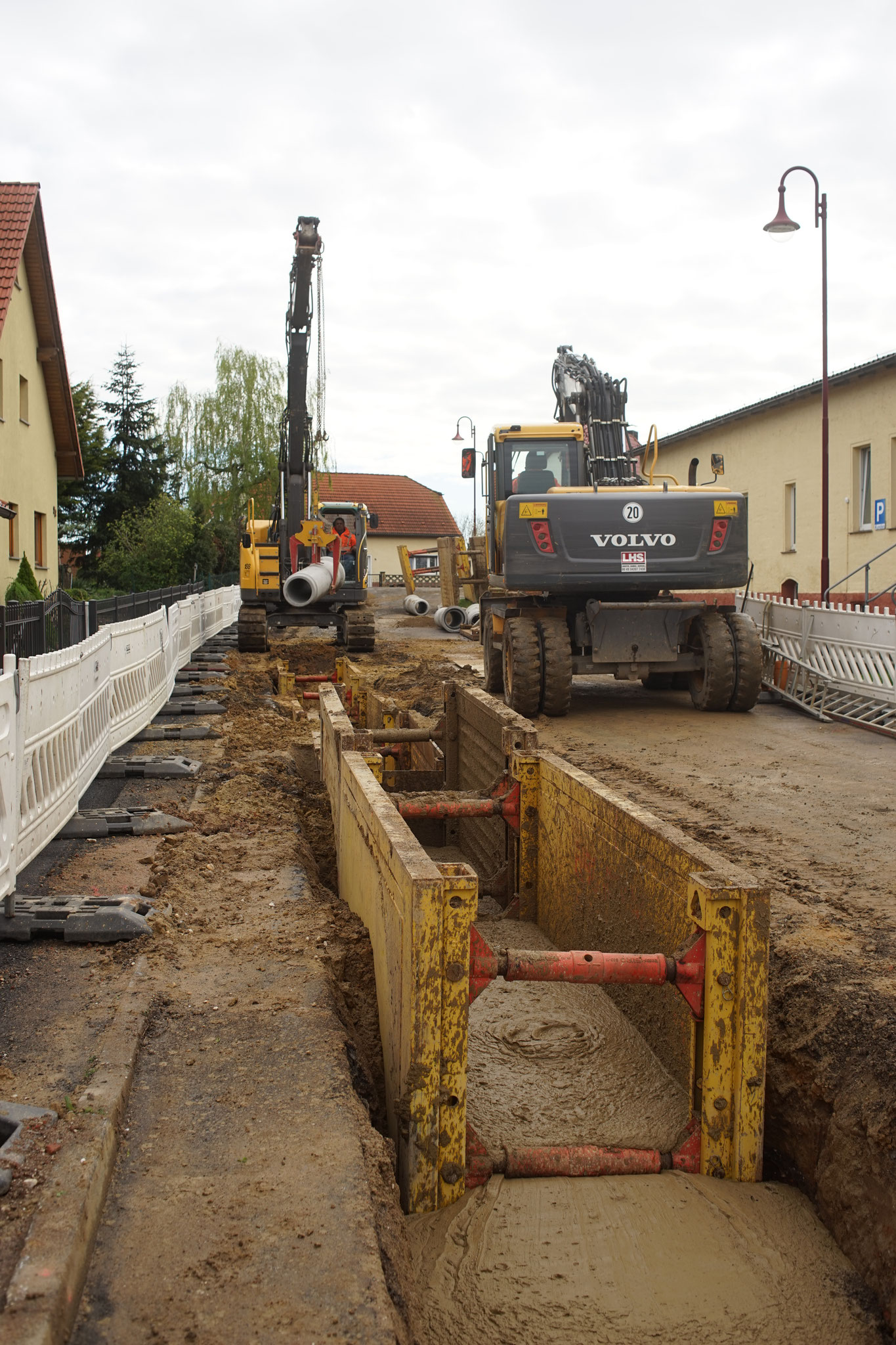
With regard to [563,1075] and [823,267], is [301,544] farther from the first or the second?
[563,1075]

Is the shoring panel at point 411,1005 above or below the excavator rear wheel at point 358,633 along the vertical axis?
below

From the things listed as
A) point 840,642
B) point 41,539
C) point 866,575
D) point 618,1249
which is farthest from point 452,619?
point 618,1249

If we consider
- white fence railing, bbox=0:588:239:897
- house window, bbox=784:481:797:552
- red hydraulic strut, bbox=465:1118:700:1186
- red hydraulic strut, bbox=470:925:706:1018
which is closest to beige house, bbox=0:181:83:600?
white fence railing, bbox=0:588:239:897

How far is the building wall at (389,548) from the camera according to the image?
6725cm

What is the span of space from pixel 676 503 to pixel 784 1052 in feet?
25.3

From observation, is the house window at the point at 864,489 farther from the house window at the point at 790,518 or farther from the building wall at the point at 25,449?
the building wall at the point at 25,449

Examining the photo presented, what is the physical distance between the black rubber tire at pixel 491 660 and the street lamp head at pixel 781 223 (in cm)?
779

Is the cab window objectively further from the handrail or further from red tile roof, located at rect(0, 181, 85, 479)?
red tile roof, located at rect(0, 181, 85, 479)

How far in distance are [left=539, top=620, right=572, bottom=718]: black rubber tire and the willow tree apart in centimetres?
3732

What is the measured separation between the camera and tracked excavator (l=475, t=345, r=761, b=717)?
10.9 metres

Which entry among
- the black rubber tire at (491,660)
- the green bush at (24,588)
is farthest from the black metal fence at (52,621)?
the green bush at (24,588)

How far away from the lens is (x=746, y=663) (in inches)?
448

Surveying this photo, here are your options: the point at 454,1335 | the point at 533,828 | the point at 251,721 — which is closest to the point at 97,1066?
the point at 454,1335

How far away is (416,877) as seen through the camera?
11.5 ft
